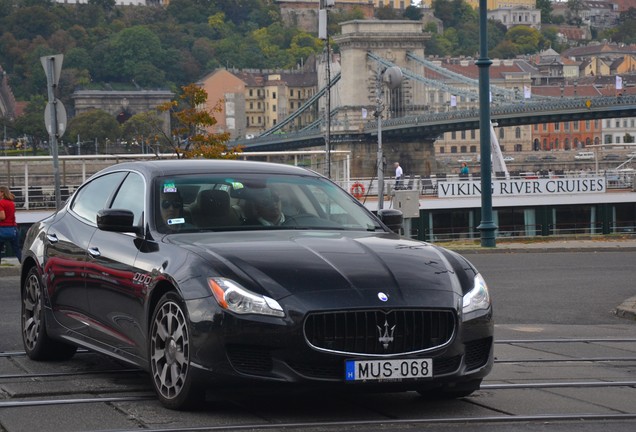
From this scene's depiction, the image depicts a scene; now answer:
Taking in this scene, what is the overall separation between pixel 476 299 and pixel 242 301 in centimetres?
128

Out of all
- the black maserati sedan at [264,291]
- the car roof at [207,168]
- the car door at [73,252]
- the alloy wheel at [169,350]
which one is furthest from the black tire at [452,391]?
the car door at [73,252]

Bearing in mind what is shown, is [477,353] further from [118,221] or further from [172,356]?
[118,221]

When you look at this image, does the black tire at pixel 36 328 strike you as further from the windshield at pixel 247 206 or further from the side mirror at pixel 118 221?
the windshield at pixel 247 206

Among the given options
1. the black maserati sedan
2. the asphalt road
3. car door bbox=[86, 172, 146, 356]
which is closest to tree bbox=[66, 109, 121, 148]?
the asphalt road

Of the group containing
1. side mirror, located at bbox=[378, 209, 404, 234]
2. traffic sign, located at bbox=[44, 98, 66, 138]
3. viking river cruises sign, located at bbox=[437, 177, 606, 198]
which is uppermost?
traffic sign, located at bbox=[44, 98, 66, 138]

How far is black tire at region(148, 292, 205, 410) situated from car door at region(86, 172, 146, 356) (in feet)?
0.70

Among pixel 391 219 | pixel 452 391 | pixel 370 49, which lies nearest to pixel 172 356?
pixel 452 391

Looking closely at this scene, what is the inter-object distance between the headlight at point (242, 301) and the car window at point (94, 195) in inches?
83.4

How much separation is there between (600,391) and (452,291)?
141cm

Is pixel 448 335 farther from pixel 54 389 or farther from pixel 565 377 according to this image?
pixel 54 389

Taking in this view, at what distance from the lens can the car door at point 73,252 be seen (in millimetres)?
9289

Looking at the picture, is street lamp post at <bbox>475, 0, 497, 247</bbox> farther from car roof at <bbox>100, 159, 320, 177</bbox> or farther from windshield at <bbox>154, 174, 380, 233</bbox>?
windshield at <bbox>154, 174, 380, 233</bbox>

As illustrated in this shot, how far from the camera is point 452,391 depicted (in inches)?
322

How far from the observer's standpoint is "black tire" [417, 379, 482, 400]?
8.00 meters
